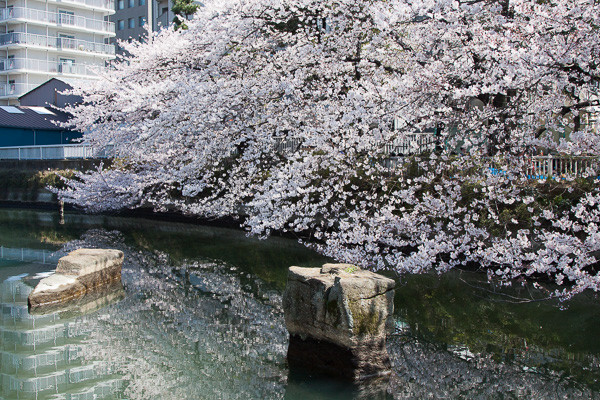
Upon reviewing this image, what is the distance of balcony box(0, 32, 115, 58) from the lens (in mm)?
45281

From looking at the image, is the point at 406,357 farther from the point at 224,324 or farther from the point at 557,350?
the point at 224,324

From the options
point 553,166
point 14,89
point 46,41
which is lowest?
point 553,166

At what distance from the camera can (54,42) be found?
47.6 meters

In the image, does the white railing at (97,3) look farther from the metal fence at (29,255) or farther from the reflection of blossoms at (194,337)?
the reflection of blossoms at (194,337)

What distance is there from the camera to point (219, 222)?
20.0 meters

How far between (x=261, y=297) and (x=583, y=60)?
6.91 m

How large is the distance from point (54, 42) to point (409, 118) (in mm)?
44632

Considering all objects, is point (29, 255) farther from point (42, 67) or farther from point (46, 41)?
point (46, 41)

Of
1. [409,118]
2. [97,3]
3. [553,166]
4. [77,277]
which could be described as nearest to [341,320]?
[409,118]

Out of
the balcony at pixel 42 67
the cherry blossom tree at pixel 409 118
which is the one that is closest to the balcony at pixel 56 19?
the balcony at pixel 42 67

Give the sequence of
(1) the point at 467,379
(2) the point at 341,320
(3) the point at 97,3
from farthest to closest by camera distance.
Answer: (3) the point at 97,3
(1) the point at 467,379
(2) the point at 341,320

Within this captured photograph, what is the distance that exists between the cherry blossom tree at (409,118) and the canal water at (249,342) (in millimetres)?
825

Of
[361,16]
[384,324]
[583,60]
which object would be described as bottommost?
[384,324]

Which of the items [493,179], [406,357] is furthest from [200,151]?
[406,357]
